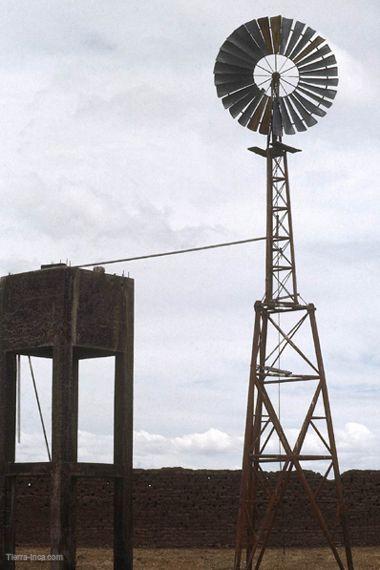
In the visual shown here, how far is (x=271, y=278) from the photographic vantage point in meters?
32.1

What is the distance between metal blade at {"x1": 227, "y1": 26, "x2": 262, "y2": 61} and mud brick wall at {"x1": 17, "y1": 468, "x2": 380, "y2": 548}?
13.6 m

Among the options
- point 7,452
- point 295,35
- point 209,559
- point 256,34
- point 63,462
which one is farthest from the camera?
point 209,559

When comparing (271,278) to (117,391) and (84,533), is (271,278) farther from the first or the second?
(84,533)

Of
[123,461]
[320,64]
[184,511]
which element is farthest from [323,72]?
[184,511]

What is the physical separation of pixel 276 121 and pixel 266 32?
99.9 inches

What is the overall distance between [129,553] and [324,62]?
49.2ft

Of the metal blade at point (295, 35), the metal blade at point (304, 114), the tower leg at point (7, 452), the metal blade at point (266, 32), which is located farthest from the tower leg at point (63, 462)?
the metal blade at point (295, 35)

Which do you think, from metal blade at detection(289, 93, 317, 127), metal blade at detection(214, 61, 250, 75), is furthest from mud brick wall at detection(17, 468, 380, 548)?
metal blade at detection(214, 61, 250, 75)

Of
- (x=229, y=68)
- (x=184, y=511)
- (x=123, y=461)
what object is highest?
(x=229, y=68)

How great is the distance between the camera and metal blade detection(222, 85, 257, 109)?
33.9 meters

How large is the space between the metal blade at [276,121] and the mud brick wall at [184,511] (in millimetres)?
11561

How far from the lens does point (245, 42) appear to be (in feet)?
110

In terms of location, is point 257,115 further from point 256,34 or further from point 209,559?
point 209,559

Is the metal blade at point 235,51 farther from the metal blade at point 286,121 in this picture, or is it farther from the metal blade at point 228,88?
the metal blade at point 286,121
